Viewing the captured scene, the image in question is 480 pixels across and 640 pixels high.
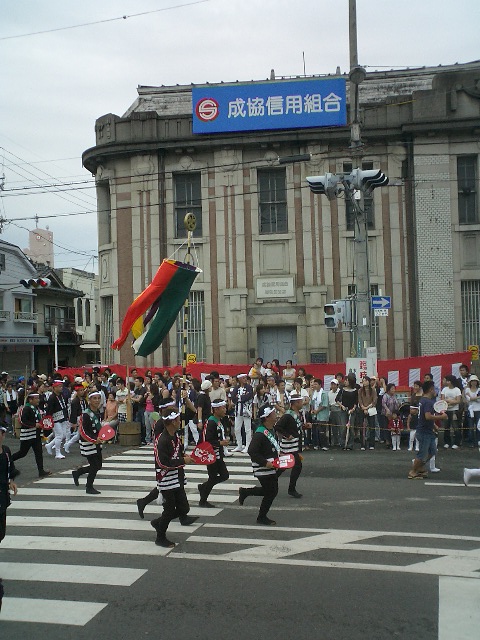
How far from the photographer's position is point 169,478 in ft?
30.1

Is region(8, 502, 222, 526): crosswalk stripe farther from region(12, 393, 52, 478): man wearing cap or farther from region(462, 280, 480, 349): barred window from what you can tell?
region(462, 280, 480, 349): barred window

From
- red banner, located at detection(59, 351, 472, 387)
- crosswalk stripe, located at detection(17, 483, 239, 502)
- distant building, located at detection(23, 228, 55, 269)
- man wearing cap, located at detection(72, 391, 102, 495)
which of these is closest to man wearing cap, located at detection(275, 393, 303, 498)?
crosswalk stripe, located at detection(17, 483, 239, 502)

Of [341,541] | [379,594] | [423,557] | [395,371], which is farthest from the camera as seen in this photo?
[395,371]

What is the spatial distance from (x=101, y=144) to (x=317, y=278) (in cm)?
907

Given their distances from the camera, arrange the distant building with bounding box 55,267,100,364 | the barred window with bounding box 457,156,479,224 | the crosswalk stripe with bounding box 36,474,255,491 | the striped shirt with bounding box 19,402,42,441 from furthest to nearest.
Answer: the distant building with bounding box 55,267,100,364 < the barred window with bounding box 457,156,479,224 < the striped shirt with bounding box 19,402,42,441 < the crosswalk stripe with bounding box 36,474,255,491

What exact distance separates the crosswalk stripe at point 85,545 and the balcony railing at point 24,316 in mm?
40419

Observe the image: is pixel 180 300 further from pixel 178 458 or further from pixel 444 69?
pixel 444 69

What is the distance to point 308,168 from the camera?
25312 millimetres

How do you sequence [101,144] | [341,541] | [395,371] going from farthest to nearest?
[101,144]
[395,371]
[341,541]

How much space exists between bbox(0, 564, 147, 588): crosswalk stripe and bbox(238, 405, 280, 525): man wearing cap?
2461mm

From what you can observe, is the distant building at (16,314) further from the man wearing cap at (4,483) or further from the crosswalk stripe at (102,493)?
the man wearing cap at (4,483)

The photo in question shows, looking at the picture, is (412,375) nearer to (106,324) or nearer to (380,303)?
(380,303)

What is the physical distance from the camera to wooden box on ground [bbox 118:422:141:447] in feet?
65.7

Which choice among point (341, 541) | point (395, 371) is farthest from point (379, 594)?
point (395, 371)
